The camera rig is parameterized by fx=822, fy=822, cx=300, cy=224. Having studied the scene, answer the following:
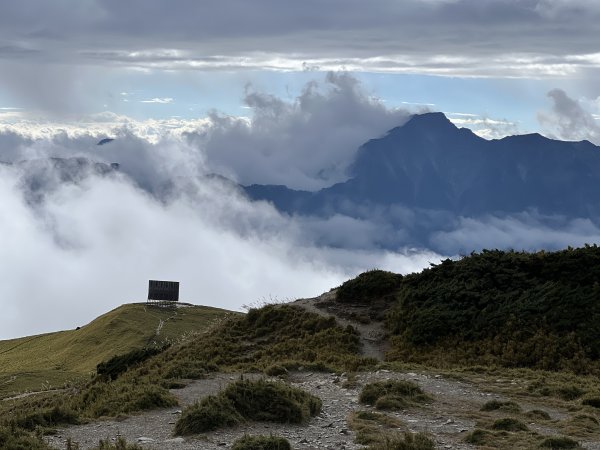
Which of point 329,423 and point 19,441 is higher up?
point 329,423

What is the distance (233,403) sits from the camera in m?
20.5

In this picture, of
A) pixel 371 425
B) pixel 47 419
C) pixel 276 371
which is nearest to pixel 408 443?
pixel 371 425

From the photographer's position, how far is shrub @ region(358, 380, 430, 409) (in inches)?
886

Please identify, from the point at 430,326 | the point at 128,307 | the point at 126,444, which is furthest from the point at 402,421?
the point at 128,307

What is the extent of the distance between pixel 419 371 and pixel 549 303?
10.4m

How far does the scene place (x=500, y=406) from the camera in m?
22.6

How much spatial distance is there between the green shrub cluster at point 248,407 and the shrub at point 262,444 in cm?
223

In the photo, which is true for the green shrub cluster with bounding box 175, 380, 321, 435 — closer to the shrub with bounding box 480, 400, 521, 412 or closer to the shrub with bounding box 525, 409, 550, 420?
the shrub with bounding box 480, 400, 521, 412

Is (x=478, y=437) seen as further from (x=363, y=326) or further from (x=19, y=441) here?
(x=363, y=326)

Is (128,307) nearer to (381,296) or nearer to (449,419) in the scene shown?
(381,296)

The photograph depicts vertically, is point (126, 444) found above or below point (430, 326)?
below

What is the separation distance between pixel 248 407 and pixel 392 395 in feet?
15.5

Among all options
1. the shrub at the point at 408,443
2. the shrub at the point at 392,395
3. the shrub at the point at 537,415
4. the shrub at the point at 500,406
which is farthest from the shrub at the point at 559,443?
the shrub at the point at 392,395

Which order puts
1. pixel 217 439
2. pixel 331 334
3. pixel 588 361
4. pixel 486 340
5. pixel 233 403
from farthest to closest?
pixel 331 334
pixel 486 340
pixel 588 361
pixel 233 403
pixel 217 439
